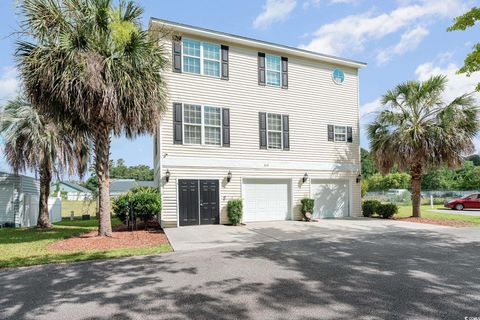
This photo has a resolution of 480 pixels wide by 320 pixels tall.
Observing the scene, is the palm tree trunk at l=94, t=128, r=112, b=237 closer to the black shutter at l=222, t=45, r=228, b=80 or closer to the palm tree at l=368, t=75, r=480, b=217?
the black shutter at l=222, t=45, r=228, b=80

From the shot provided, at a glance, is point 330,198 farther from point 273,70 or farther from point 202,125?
point 202,125

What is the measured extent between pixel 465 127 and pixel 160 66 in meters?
14.1

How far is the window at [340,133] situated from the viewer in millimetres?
16422

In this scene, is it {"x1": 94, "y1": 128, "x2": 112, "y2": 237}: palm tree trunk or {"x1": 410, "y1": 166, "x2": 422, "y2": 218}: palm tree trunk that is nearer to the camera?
{"x1": 94, "y1": 128, "x2": 112, "y2": 237}: palm tree trunk

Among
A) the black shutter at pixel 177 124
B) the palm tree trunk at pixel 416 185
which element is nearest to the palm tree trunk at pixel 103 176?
the black shutter at pixel 177 124

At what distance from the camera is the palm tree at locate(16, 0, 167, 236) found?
8.80 m

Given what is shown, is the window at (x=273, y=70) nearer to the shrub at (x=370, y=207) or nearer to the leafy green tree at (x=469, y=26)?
the leafy green tree at (x=469, y=26)

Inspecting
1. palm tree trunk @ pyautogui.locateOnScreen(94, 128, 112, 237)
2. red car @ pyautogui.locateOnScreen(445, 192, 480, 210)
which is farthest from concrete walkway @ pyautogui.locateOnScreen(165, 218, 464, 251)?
red car @ pyautogui.locateOnScreen(445, 192, 480, 210)

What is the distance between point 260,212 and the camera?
14453mm

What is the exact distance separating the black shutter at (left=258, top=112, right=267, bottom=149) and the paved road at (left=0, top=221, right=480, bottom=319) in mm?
6979

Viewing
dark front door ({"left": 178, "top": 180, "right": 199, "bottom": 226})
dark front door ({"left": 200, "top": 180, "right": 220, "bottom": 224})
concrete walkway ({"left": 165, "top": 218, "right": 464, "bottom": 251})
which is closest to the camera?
concrete walkway ({"left": 165, "top": 218, "right": 464, "bottom": 251})

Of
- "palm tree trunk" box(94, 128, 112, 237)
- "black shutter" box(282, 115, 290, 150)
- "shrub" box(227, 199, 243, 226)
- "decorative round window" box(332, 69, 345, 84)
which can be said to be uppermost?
"decorative round window" box(332, 69, 345, 84)

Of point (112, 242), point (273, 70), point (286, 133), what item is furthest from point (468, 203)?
point (112, 242)

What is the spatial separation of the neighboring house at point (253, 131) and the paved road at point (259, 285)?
17.9 feet
